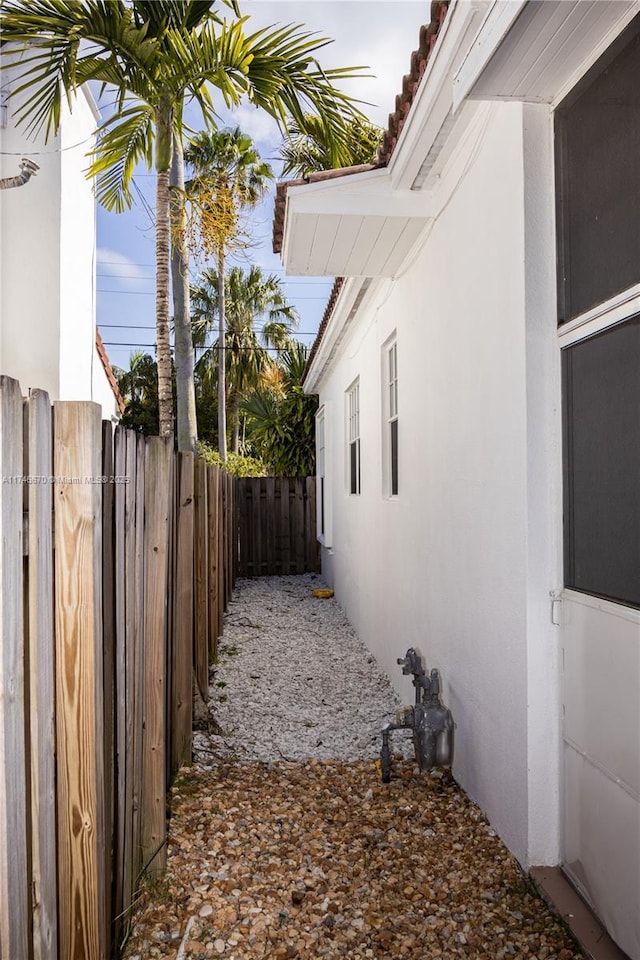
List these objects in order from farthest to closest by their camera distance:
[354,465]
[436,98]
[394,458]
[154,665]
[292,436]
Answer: [292,436], [354,465], [394,458], [436,98], [154,665]

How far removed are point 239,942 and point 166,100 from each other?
624 centimetres

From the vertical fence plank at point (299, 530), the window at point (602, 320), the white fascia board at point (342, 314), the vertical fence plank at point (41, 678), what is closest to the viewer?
the vertical fence plank at point (41, 678)

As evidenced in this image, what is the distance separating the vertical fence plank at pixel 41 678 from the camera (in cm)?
160

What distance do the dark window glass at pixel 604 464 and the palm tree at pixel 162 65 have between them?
14.7 feet

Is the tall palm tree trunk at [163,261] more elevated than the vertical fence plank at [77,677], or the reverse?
the tall palm tree trunk at [163,261]

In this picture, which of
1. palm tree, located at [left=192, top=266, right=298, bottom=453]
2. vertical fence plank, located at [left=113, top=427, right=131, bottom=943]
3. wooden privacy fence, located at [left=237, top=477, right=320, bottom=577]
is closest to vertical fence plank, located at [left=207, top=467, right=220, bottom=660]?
vertical fence plank, located at [left=113, top=427, right=131, bottom=943]

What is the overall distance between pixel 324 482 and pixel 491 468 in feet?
24.5

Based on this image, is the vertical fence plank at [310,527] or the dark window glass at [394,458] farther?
the vertical fence plank at [310,527]

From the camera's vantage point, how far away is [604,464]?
7.30 feet

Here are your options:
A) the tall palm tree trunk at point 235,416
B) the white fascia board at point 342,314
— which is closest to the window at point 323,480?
the white fascia board at point 342,314

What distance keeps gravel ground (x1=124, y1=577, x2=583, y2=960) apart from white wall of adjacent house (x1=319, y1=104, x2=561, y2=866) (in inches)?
9.0

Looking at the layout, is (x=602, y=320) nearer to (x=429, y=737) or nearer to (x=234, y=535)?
(x=429, y=737)

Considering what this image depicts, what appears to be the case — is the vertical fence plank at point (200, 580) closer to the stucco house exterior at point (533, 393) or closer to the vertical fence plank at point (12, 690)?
the stucco house exterior at point (533, 393)

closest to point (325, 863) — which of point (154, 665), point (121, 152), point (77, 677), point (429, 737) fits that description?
point (429, 737)
